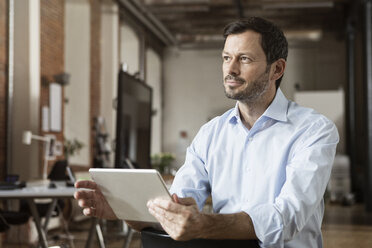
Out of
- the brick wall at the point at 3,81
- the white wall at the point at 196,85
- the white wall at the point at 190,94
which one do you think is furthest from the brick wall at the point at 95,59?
the white wall at the point at 190,94

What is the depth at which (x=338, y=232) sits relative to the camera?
23.8ft

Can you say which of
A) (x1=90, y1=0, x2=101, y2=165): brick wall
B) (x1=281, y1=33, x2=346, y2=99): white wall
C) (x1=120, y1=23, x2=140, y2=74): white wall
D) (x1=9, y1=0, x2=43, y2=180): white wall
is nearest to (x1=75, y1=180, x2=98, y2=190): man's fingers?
(x1=9, y1=0, x2=43, y2=180): white wall

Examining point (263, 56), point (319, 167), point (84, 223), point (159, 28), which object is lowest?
point (84, 223)

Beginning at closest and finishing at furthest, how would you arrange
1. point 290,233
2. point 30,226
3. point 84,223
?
1. point 290,233
2. point 30,226
3. point 84,223

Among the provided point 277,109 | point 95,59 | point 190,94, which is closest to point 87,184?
point 277,109

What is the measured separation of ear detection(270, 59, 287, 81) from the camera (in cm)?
187

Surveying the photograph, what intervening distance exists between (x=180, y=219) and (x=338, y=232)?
6268mm

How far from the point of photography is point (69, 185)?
4.00m

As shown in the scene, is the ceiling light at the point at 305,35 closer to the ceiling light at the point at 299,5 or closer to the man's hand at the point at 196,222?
the ceiling light at the point at 299,5

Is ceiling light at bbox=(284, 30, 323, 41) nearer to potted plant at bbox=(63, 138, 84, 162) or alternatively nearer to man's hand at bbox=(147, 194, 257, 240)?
potted plant at bbox=(63, 138, 84, 162)

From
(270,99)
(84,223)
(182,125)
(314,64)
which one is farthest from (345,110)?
(270,99)

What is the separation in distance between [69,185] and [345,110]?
11.5 metres

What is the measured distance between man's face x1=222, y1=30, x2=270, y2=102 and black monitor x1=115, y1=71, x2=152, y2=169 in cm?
206

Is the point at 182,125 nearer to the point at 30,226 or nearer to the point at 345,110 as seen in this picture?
the point at 345,110
